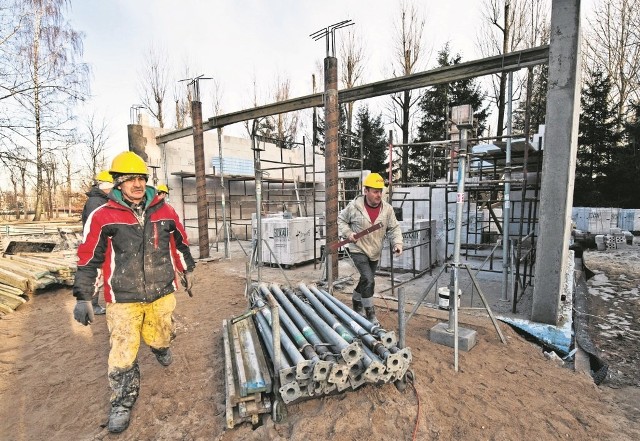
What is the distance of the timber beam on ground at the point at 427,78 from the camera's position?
4824mm

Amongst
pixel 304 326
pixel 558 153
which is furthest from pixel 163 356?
pixel 558 153

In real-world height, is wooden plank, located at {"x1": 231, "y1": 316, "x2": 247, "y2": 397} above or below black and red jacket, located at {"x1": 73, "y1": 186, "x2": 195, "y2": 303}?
below

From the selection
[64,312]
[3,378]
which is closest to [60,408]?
[3,378]

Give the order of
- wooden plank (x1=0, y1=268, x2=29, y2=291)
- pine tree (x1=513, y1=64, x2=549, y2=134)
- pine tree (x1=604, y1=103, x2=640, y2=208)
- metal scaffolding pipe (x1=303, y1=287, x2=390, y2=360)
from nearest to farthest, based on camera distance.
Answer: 1. metal scaffolding pipe (x1=303, y1=287, x2=390, y2=360)
2. wooden plank (x1=0, y1=268, x2=29, y2=291)
3. pine tree (x1=513, y1=64, x2=549, y2=134)
4. pine tree (x1=604, y1=103, x2=640, y2=208)

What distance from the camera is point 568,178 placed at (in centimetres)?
416

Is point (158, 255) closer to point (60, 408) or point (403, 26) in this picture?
point (60, 408)

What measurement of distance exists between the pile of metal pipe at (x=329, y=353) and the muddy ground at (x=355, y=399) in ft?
0.74

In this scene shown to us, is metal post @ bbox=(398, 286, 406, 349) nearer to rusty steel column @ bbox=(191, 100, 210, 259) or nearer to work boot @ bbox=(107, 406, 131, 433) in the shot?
work boot @ bbox=(107, 406, 131, 433)

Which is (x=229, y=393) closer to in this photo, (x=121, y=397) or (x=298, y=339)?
(x=298, y=339)

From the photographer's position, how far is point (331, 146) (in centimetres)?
660

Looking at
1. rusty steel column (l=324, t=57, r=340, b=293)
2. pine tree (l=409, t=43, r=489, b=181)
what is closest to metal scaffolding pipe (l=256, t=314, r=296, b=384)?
rusty steel column (l=324, t=57, r=340, b=293)

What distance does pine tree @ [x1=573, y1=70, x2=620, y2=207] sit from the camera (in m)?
19.1

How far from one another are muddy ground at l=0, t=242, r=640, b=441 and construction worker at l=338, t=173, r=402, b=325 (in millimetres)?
858

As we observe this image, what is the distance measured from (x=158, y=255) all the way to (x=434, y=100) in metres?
22.6
